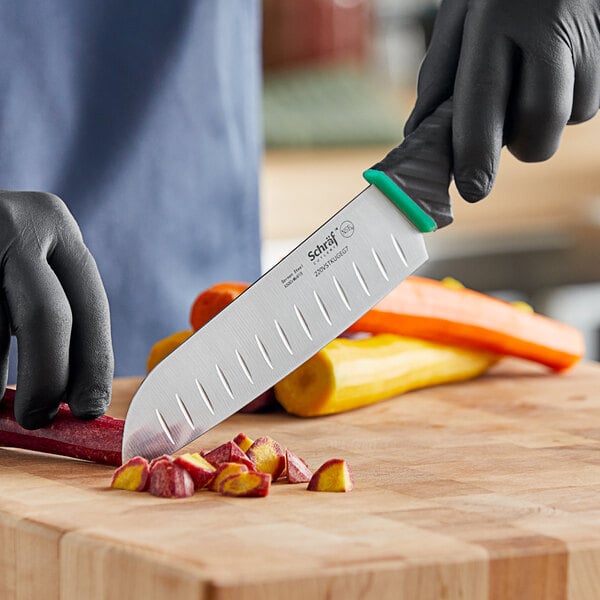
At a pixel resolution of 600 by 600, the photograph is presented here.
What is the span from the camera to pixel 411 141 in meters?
1.24

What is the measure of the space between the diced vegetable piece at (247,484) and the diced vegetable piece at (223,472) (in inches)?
0.6

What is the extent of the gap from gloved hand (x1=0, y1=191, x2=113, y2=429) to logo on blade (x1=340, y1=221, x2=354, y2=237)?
25 centimetres

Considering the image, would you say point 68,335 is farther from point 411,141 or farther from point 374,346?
point 374,346

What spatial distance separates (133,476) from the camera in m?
1.09

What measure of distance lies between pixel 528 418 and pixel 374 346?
0.22 m

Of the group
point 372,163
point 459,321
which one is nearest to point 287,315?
point 459,321

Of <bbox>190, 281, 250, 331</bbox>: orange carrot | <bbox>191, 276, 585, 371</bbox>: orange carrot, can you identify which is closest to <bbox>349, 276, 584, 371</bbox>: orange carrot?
<bbox>191, 276, 585, 371</bbox>: orange carrot

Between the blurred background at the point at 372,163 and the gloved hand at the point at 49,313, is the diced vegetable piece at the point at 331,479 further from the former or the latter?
the blurred background at the point at 372,163

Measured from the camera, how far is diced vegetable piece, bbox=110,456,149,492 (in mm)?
1091

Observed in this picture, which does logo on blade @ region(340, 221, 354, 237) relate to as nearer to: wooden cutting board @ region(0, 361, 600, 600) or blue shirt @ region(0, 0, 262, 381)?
wooden cutting board @ region(0, 361, 600, 600)

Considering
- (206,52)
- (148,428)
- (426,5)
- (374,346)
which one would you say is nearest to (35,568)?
(148,428)

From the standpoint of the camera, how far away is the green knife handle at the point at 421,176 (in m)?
1.21

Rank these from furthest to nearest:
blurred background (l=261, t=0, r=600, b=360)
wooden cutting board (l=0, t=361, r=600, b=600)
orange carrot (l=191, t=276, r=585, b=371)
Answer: blurred background (l=261, t=0, r=600, b=360) → orange carrot (l=191, t=276, r=585, b=371) → wooden cutting board (l=0, t=361, r=600, b=600)

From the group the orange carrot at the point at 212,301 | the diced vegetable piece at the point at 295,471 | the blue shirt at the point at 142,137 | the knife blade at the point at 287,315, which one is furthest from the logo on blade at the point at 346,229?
the blue shirt at the point at 142,137
